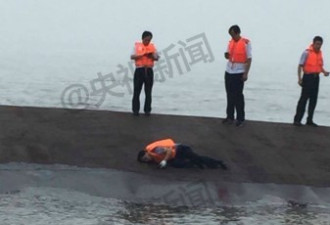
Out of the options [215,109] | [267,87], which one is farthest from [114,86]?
[215,109]

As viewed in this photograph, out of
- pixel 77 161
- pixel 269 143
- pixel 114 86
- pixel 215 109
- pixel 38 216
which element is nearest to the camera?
pixel 38 216

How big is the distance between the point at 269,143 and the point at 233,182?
7.67ft

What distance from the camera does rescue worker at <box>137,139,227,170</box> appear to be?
14055 mm

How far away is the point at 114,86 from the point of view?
67.3m

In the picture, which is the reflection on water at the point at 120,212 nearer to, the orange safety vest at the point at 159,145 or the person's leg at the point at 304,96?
the orange safety vest at the point at 159,145

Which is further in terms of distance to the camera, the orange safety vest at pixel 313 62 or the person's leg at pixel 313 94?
the person's leg at pixel 313 94

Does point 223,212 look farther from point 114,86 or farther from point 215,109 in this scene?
point 114,86

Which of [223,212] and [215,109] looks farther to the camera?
[215,109]

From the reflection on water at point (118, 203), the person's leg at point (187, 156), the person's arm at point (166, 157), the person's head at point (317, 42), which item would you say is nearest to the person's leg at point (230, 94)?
the person's head at point (317, 42)

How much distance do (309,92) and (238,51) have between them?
1920 mm

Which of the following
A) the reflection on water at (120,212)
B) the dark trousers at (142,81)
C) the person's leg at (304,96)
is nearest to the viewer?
the reflection on water at (120,212)

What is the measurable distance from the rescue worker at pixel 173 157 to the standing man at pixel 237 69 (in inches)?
114

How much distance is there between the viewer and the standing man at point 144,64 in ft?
56.1

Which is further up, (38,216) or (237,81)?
(237,81)
